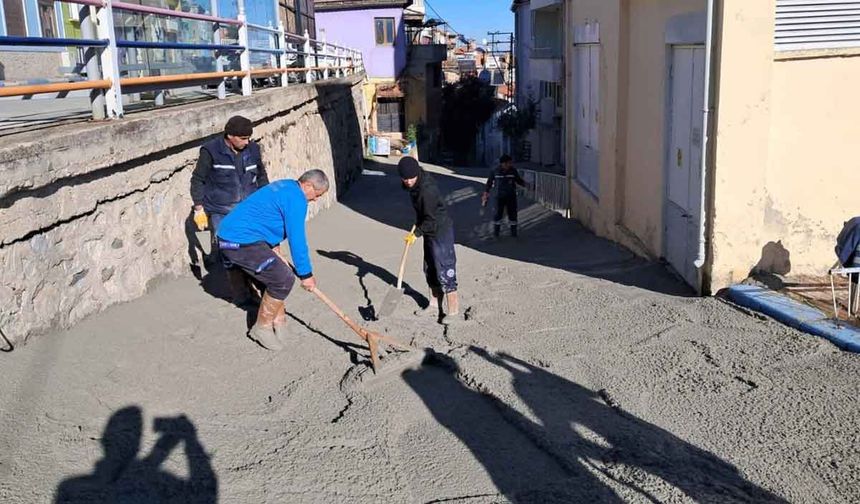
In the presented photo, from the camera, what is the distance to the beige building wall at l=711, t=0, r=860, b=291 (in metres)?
6.62

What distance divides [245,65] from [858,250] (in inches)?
270

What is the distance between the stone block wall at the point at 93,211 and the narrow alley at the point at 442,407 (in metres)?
0.19

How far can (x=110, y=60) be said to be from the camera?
607 cm

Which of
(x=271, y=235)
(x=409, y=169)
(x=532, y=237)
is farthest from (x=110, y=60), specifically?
(x=532, y=237)

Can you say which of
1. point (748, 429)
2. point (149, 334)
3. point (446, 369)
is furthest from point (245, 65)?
point (748, 429)

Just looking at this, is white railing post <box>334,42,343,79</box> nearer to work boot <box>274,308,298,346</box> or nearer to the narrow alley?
the narrow alley

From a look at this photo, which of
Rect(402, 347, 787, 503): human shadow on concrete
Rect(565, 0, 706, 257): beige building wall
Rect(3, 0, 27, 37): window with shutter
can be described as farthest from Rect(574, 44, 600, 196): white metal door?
Rect(3, 0, 27, 37): window with shutter

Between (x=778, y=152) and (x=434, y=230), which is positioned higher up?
(x=778, y=152)

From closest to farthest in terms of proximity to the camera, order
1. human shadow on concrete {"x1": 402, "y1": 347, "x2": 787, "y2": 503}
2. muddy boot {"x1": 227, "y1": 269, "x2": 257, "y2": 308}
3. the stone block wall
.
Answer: human shadow on concrete {"x1": 402, "y1": 347, "x2": 787, "y2": 503}
the stone block wall
muddy boot {"x1": 227, "y1": 269, "x2": 257, "y2": 308}

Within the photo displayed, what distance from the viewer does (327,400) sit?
500 cm

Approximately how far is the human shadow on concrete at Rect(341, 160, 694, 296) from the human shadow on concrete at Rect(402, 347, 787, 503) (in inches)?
111

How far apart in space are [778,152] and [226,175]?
4.62 metres

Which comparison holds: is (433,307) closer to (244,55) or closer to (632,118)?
(632,118)

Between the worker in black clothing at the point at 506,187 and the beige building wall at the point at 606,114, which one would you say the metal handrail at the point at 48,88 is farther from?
the worker in black clothing at the point at 506,187
